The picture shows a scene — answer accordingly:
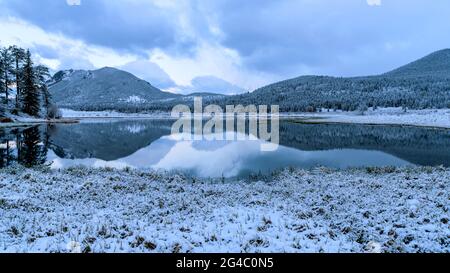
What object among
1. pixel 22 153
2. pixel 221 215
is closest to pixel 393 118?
pixel 221 215

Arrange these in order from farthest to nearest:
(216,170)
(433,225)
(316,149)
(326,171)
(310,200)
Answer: (316,149)
(216,170)
(326,171)
(310,200)
(433,225)

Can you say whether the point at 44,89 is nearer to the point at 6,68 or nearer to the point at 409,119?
the point at 6,68

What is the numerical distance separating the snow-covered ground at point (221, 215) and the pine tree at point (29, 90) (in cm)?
6159

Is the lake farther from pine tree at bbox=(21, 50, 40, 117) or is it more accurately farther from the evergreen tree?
the evergreen tree

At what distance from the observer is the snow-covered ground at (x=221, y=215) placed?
8023 millimetres

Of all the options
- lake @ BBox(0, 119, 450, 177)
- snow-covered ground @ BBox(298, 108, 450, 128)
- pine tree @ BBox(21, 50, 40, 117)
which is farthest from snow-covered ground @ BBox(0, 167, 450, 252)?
pine tree @ BBox(21, 50, 40, 117)

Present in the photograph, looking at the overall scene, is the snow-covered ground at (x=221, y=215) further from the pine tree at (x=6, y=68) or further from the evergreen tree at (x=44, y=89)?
the evergreen tree at (x=44, y=89)

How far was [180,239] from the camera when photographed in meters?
8.32

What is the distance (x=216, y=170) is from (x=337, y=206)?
1179 centimetres

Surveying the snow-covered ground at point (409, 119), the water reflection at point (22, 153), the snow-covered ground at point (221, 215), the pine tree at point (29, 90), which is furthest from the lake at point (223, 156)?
the pine tree at point (29, 90)
